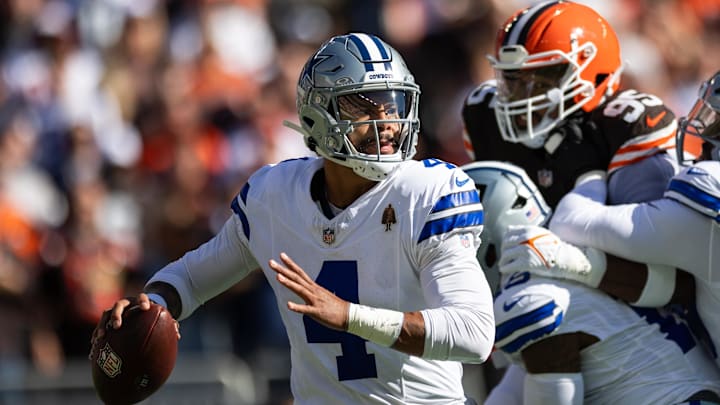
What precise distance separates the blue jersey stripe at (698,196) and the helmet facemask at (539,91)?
0.65 metres

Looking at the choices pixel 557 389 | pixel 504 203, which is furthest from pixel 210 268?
pixel 557 389

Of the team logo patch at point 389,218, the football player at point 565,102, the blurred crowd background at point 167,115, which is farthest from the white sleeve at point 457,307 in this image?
the blurred crowd background at point 167,115

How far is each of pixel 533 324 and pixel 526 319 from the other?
28 millimetres

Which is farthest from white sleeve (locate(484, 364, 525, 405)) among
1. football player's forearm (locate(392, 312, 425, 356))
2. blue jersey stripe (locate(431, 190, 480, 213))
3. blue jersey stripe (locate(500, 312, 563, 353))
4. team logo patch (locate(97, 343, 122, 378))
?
team logo patch (locate(97, 343, 122, 378))

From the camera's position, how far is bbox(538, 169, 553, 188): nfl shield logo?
15.1 ft

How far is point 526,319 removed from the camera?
4074mm

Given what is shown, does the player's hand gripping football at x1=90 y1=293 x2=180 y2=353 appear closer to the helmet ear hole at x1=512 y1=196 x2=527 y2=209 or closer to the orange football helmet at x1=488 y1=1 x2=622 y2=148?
the helmet ear hole at x1=512 y1=196 x2=527 y2=209

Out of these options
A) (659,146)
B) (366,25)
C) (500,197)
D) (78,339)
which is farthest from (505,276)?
(366,25)

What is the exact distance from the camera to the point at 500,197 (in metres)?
4.32

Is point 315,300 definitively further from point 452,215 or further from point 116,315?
point 116,315

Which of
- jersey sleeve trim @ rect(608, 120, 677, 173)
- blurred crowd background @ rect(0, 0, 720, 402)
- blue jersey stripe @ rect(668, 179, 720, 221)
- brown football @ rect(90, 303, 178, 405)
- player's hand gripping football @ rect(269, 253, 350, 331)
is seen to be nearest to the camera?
player's hand gripping football @ rect(269, 253, 350, 331)

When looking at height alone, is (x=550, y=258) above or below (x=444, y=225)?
below

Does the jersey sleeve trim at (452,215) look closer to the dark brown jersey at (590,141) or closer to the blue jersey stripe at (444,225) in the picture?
the blue jersey stripe at (444,225)

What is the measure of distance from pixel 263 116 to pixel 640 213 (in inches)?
159
